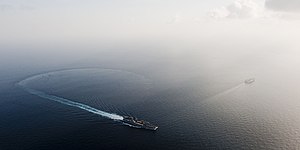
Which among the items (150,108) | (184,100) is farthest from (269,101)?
(150,108)

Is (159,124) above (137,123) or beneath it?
above

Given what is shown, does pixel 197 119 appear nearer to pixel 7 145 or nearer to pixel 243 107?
pixel 243 107

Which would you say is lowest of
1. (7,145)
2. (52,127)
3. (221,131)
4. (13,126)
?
(7,145)

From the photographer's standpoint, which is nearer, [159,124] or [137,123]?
[137,123]

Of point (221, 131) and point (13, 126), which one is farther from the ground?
point (221, 131)

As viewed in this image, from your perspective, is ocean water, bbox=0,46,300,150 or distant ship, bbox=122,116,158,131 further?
distant ship, bbox=122,116,158,131

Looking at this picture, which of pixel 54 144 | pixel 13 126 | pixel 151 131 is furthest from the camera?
pixel 13 126

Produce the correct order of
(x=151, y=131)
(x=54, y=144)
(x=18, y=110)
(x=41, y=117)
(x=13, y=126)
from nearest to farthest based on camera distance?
(x=54, y=144) → (x=151, y=131) → (x=13, y=126) → (x=41, y=117) → (x=18, y=110)

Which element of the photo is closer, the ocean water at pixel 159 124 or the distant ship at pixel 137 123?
the ocean water at pixel 159 124
